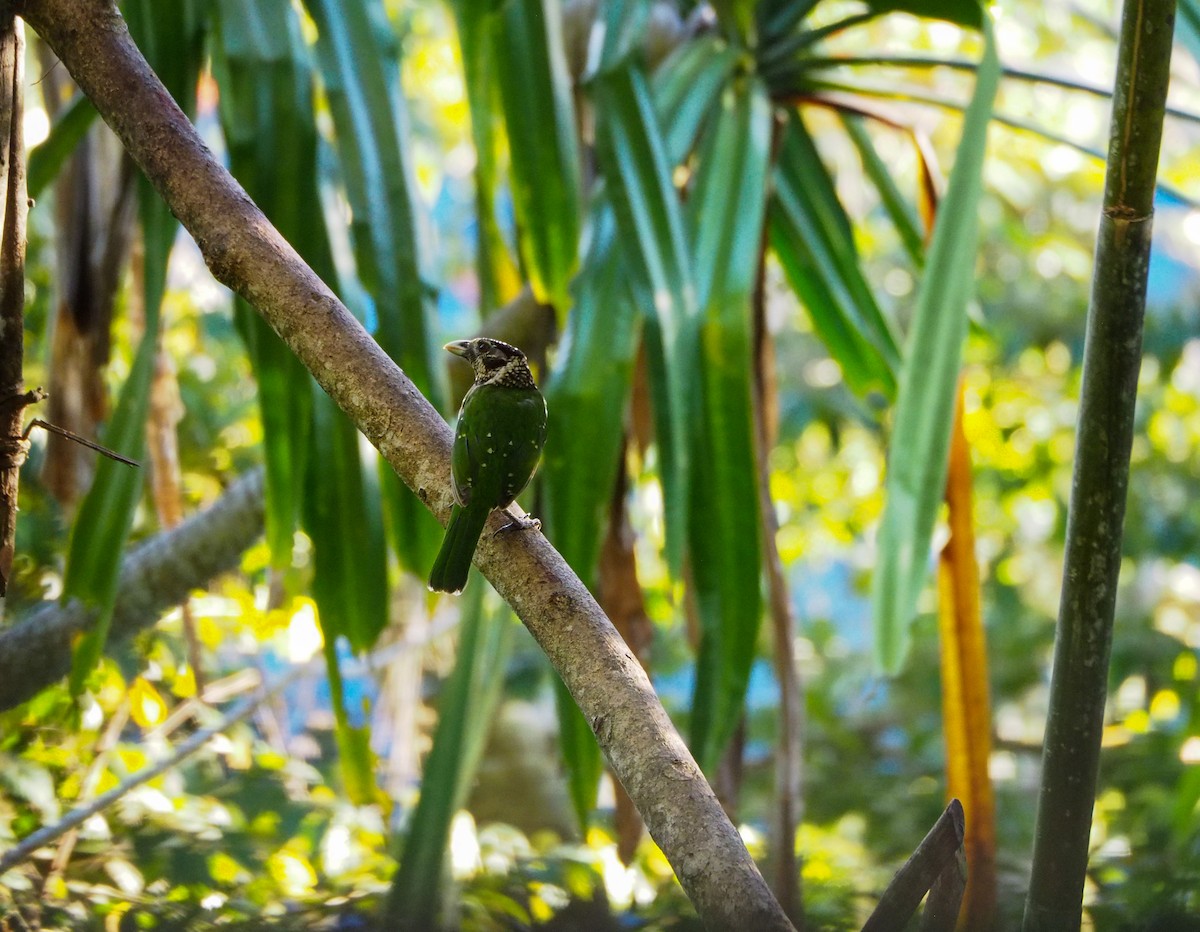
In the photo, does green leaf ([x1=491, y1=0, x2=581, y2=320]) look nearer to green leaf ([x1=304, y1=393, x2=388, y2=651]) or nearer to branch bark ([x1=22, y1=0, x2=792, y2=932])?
green leaf ([x1=304, y1=393, x2=388, y2=651])

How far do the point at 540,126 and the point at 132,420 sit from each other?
693mm

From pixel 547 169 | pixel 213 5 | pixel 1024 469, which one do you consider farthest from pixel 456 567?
pixel 1024 469

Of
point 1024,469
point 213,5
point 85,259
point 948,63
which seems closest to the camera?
point 213,5

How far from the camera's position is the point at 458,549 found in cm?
93

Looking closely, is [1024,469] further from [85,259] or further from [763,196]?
[85,259]

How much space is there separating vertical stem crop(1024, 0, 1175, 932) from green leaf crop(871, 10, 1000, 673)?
439 mm

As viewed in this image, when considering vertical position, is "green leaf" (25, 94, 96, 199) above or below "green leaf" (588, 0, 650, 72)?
below

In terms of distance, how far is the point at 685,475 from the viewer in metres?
1.50

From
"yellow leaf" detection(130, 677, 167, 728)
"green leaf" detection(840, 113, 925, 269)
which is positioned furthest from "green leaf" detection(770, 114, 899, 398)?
"yellow leaf" detection(130, 677, 167, 728)

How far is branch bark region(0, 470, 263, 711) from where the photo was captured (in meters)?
1.51

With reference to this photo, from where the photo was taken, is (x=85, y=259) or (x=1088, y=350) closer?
(x=1088, y=350)

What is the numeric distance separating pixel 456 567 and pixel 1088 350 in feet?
1.79

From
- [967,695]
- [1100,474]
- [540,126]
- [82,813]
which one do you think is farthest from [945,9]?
[82,813]

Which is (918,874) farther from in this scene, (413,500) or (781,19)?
(781,19)
